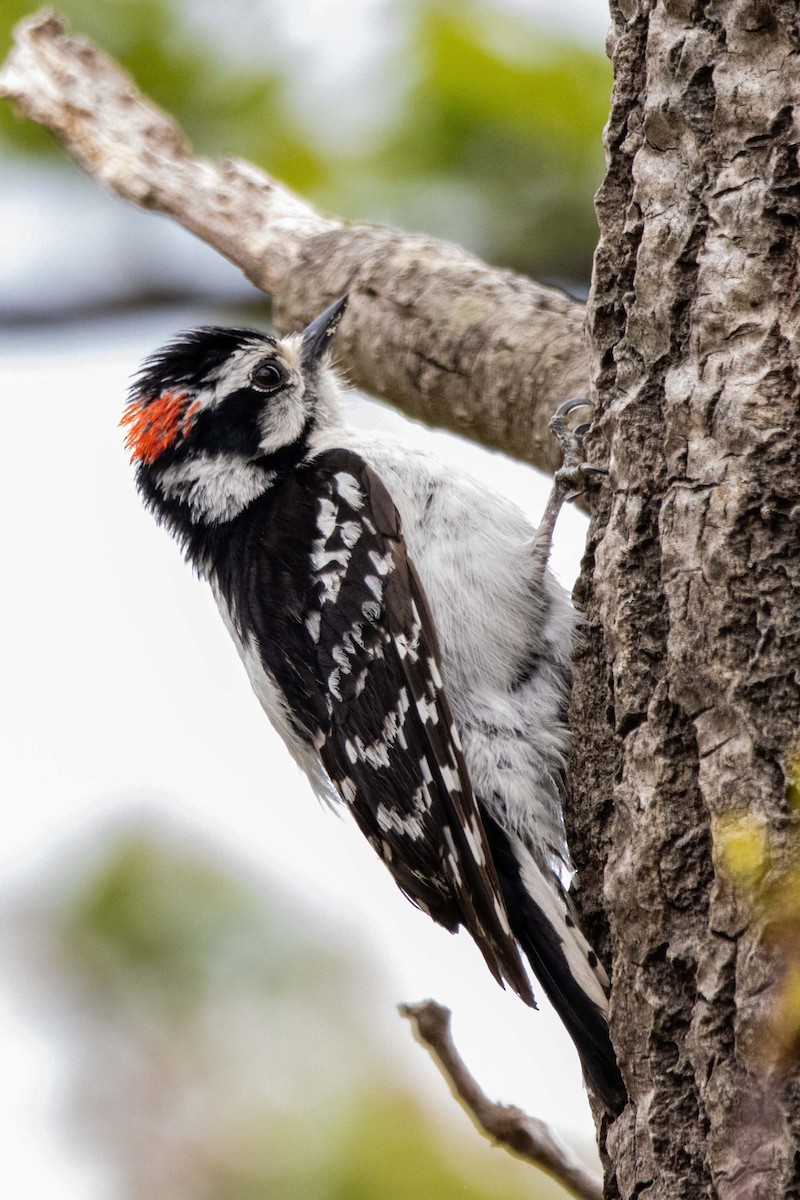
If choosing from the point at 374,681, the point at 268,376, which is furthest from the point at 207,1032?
the point at 268,376

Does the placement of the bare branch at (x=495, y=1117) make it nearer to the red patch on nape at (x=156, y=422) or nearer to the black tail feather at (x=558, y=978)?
the black tail feather at (x=558, y=978)

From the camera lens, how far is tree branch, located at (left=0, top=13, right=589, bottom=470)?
10.9ft

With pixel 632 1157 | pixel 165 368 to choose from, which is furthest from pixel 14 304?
pixel 632 1157

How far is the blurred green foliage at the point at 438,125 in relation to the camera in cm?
354

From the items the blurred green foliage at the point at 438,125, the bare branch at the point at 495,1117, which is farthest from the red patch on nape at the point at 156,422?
the bare branch at the point at 495,1117

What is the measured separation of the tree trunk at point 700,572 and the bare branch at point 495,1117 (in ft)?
0.98

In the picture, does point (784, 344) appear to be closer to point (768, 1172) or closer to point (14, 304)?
point (768, 1172)

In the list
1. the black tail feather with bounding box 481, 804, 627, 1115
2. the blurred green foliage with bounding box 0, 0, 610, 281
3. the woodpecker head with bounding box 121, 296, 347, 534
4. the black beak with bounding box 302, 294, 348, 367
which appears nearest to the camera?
the black tail feather with bounding box 481, 804, 627, 1115

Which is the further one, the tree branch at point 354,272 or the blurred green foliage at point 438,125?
the blurred green foliage at point 438,125

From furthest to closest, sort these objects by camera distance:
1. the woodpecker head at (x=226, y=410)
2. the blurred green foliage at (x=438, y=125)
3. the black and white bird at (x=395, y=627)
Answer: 1. the woodpecker head at (x=226, y=410)
2. the blurred green foliage at (x=438, y=125)
3. the black and white bird at (x=395, y=627)

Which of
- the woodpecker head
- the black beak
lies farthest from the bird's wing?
the black beak

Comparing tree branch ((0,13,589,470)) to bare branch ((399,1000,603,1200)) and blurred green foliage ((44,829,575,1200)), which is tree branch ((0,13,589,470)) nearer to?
bare branch ((399,1000,603,1200))

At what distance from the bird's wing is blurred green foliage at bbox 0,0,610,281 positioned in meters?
1.00

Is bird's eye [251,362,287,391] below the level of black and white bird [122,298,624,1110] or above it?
above
